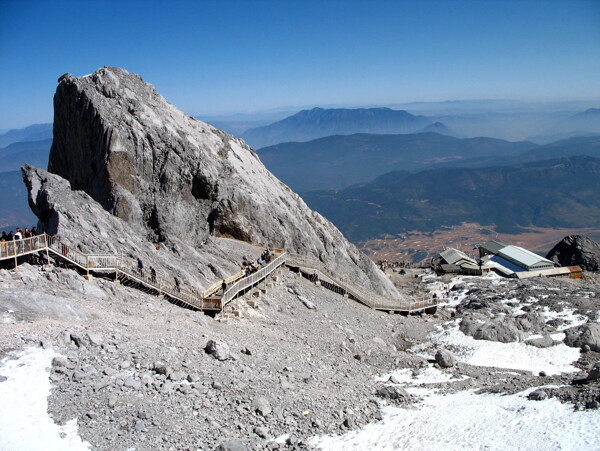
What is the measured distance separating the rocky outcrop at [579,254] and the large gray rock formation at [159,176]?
124ft

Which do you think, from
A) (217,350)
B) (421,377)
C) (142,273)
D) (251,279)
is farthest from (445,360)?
(142,273)

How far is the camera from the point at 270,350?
24094mm

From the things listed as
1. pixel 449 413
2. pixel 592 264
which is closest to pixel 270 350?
pixel 449 413

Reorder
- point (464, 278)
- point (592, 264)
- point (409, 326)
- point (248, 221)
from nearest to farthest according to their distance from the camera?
1. point (409, 326)
2. point (248, 221)
3. point (464, 278)
4. point (592, 264)

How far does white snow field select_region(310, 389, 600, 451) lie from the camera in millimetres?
16719

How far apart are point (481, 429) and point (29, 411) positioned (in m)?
15.5

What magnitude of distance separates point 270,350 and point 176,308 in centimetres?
576

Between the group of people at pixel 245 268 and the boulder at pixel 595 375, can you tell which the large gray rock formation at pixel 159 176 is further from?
the boulder at pixel 595 375

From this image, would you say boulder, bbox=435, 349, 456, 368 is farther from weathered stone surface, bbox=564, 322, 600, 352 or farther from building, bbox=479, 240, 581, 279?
building, bbox=479, 240, 581, 279

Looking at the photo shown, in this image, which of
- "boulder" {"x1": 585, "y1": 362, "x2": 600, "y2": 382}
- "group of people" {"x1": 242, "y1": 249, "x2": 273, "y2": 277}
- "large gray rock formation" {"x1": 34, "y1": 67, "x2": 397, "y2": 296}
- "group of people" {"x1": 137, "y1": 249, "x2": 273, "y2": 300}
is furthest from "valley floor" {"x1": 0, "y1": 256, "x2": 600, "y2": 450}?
"large gray rock formation" {"x1": 34, "y1": 67, "x2": 397, "y2": 296}

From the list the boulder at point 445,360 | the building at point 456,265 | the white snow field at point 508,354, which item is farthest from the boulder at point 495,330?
the building at point 456,265

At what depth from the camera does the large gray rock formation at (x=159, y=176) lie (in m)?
35.3

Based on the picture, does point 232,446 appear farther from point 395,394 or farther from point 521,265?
point 521,265

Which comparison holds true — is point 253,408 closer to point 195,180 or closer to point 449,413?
point 449,413
